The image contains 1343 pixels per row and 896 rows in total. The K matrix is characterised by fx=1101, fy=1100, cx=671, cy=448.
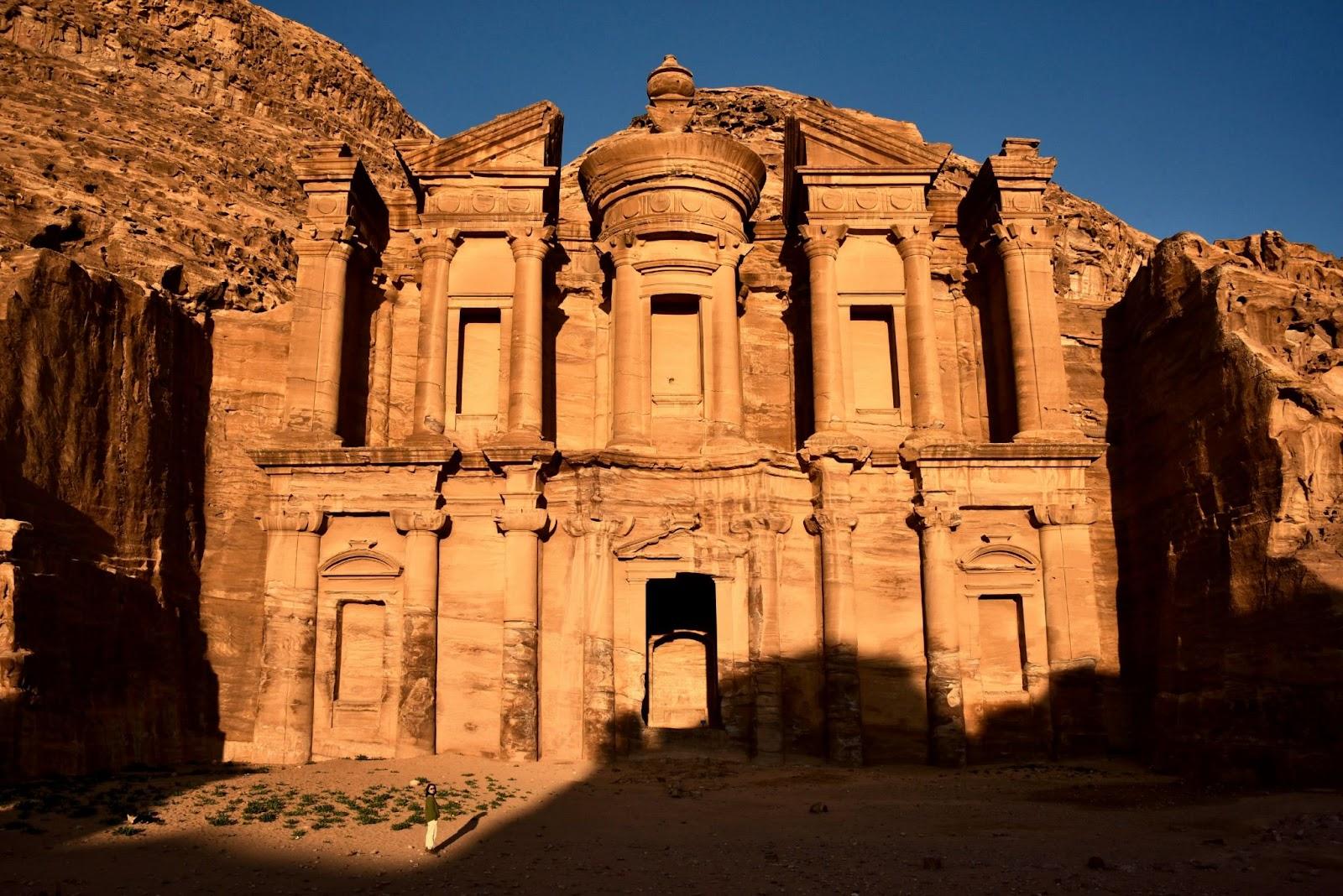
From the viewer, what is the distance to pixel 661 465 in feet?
72.0

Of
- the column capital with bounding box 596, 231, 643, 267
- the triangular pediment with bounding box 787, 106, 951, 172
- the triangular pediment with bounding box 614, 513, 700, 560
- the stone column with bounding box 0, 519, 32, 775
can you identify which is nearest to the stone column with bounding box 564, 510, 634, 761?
the triangular pediment with bounding box 614, 513, 700, 560

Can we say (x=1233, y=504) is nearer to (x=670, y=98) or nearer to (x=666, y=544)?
(x=666, y=544)

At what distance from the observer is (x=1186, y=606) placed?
19.7 meters

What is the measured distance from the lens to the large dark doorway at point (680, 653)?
23.2m

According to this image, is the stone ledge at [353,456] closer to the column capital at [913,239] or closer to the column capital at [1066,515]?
the column capital at [913,239]

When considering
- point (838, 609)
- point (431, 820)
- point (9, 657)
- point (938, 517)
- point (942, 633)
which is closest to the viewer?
point (431, 820)

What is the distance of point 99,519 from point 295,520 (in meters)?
3.37

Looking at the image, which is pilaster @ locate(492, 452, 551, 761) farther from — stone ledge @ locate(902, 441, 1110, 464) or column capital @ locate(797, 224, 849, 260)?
column capital @ locate(797, 224, 849, 260)

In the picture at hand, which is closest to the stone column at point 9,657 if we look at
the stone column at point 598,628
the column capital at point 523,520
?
the column capital at point 523,520

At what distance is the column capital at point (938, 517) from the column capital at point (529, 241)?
9656 millimetres

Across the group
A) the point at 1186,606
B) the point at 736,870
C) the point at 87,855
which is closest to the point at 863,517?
the point at 1186,606

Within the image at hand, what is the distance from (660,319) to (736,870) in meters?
15.1

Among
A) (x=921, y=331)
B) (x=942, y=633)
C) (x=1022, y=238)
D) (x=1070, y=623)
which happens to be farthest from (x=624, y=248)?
(x=1070, y=623)

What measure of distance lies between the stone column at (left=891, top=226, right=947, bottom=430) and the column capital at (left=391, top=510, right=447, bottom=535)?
9.91 metres
